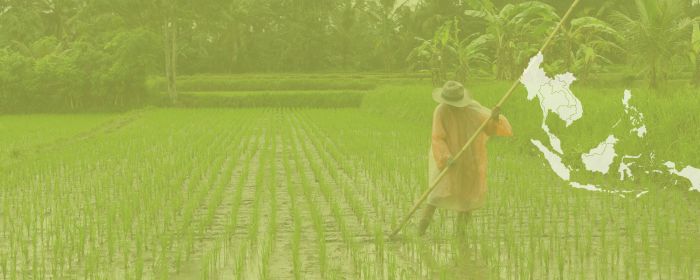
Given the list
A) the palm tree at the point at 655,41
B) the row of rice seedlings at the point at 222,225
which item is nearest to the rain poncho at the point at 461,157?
the row of rice seedlings at the point at 222,225

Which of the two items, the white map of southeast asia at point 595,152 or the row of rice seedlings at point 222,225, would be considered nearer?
the row of rice seedlings at point 222,225

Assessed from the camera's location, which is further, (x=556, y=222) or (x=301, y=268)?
(x=556, y=222)

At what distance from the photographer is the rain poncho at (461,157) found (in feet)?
19.4

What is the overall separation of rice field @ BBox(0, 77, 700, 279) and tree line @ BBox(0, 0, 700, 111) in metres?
7.21

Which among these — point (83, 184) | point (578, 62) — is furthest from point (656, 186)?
point (578, 62)

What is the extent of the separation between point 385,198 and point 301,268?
315cm

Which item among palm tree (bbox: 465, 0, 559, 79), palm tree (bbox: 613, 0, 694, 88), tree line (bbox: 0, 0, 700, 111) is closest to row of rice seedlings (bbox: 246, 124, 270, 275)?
palm tree (bbox: 465, 0, 559, 79)

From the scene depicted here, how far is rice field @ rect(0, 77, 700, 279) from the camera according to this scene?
5.20m

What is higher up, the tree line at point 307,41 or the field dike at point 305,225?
the tree line at point 307,41

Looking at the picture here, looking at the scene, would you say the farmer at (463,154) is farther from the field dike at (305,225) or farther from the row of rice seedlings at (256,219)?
the row of rice seedlings at (256,219)

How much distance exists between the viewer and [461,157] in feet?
19.4

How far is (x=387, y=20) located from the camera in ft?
157

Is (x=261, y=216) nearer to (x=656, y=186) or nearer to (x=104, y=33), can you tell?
(x=656, y=186)

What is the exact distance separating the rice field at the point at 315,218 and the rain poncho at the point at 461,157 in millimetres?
288
